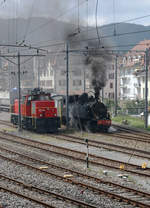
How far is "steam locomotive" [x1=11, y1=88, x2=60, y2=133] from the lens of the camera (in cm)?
2462

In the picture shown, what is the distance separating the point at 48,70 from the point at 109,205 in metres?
71.6

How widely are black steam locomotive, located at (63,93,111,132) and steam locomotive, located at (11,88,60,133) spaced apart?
1797 mm

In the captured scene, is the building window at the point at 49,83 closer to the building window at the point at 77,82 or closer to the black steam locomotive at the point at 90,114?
the building window at the point at 77,82

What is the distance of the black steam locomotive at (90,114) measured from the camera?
79.6 ft

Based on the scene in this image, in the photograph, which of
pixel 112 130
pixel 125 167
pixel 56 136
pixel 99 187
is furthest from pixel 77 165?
pixel 112 130

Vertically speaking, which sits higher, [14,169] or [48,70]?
[48,70]

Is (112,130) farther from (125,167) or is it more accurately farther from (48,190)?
(48,190)

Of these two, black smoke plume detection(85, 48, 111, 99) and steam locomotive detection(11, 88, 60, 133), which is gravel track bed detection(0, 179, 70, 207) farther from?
black smoke plume detection(85, 48, 111, 99)

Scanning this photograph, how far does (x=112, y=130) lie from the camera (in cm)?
2678

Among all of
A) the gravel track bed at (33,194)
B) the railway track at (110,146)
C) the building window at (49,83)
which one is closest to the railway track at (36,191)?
the gravel track bed at (33,194)

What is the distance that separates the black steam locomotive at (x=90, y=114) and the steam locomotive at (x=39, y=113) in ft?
5.90

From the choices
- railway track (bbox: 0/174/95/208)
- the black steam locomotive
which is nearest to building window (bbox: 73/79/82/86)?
the black steam locomotive

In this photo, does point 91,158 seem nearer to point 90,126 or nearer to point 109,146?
point 109,146

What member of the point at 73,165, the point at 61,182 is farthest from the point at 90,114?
the point at 61,182
